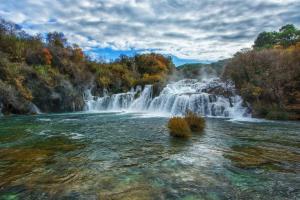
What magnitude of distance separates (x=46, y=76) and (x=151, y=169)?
82.1ft

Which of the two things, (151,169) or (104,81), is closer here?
(151,169)

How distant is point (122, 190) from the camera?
4.75m

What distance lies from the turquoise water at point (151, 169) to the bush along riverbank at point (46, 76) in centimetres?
1592

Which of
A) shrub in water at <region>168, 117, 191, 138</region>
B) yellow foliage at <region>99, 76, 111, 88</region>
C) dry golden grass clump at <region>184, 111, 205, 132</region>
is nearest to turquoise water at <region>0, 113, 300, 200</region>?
shrub in water at <region>168, 117, 191, 138</region>

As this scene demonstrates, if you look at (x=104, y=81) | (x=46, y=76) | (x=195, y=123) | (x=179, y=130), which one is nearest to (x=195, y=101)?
(x=195, y=123)

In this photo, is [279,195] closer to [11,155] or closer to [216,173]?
[216,173]

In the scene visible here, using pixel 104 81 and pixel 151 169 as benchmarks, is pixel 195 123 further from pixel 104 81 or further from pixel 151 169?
pixel 104 81

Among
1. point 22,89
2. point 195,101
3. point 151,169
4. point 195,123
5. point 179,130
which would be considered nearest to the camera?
point 151,169

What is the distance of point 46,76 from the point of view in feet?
91.9

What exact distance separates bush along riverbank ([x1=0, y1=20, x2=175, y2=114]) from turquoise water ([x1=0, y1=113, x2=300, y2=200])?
15922 mm

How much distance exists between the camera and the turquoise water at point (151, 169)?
471 centimetres

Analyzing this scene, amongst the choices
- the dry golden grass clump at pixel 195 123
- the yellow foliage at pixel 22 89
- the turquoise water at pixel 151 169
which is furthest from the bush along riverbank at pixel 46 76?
the dry golden grass clump at pixel 195 123

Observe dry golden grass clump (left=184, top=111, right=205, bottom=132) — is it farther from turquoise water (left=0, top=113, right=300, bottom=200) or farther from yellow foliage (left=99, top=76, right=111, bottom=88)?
yellow foliage (left=99, top=76, right=111, bottom=88)

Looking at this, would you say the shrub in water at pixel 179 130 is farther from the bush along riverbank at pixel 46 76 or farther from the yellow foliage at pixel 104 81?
the yellow foliage at pixel 104 81
